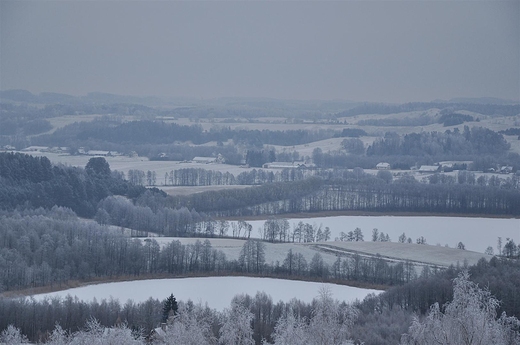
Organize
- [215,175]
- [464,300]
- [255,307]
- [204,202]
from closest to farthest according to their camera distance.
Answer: [464,300] < [255,307] < [204,202] < [215,175]

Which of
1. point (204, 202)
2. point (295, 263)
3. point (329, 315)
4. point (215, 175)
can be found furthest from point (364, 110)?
point (329, 315)

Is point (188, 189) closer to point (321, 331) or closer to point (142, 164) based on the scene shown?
point (142, 164)

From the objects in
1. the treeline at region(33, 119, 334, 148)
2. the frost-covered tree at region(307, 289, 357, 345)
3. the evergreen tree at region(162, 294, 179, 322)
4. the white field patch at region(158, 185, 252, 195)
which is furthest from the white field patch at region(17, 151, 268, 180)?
the frost-covered tree at region(307, 289, 357, 345)

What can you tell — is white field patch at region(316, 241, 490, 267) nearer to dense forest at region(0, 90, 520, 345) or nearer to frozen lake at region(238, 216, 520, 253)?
dense forest at region(0, 90, 520, 345)

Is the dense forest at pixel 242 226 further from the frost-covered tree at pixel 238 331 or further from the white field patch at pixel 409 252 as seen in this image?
the white field patch at pixel 409 252

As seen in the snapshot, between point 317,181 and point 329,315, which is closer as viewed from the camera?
point 329,315

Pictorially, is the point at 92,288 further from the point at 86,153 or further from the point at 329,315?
the point at 86,153
